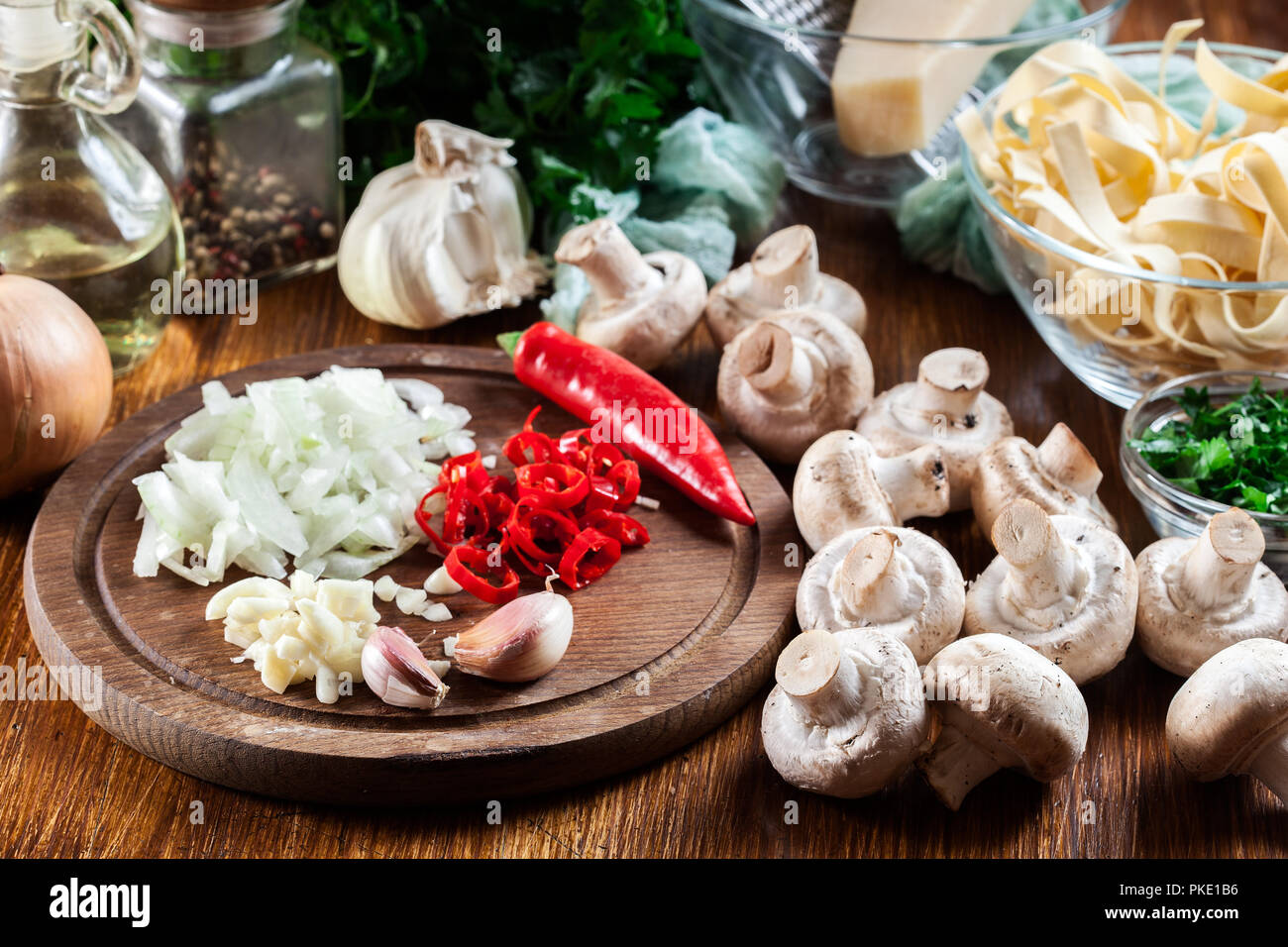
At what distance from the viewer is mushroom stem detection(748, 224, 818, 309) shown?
223 centimetres

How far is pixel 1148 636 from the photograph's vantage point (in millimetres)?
1737

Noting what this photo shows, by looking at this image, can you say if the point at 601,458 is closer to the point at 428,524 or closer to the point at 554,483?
the point at 554,483

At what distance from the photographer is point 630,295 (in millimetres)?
2314

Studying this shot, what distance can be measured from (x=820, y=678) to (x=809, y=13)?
1.75m

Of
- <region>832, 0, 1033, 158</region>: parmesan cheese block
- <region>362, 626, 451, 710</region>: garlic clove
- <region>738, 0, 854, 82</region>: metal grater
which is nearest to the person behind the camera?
<region>362, 626, 451, 710</region>: garlic clove

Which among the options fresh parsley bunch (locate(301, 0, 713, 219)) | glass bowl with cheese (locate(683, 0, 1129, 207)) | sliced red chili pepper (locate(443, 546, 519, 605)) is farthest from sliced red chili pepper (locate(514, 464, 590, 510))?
glass bowl with cheese (locate(683, 0, 1129, 207))

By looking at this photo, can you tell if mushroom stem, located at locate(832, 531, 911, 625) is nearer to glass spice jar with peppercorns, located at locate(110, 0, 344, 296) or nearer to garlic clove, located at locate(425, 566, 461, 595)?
garlic clove, located at locate(425, 566, 461, 595)

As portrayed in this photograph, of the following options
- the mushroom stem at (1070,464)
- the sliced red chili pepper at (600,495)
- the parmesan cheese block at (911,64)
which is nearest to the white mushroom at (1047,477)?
the mushroom stem at (1070,464)

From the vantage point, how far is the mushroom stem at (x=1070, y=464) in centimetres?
188

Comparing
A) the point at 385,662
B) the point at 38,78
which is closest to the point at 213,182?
the point at 38,78

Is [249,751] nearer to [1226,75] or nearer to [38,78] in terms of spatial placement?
[38,78]

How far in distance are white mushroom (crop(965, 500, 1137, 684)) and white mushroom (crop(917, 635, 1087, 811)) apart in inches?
3.6

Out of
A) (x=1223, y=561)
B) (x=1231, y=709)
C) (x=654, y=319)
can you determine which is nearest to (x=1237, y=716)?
(x=1231, y=709)

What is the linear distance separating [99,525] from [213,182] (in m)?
0.78
